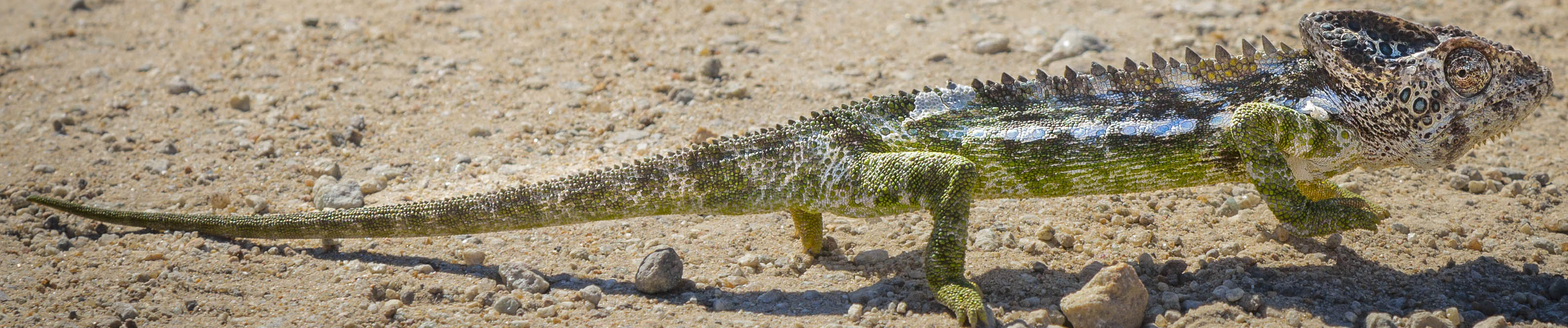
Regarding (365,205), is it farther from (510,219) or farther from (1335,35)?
(1335,35)

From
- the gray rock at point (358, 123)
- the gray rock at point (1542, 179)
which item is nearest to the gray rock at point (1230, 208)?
the gray rock at point (1542, 179)

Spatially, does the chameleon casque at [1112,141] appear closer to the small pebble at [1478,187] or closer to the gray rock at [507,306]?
the gray rock at [507,306]

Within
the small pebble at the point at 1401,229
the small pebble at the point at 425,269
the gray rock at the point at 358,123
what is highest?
the gray rock at the point at 358,123

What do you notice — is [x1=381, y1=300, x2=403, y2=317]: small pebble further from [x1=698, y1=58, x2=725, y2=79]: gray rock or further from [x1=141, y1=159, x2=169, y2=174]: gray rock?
[x1=698, y1=58, x2=725, y2=79]: gray rock

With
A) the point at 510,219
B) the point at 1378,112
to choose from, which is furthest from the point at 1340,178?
the point at 510,219

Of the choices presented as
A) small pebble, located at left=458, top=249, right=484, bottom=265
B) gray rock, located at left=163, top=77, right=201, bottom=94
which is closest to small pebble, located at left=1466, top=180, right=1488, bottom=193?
small pebble, located at left=458, top=249, right=484, bottom=265

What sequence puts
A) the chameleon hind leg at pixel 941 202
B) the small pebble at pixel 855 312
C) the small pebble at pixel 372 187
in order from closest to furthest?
the chameleon hind leg at pixel 941 202, the small pebble at pixel 855 312, the small pebble at pixel 372 187
